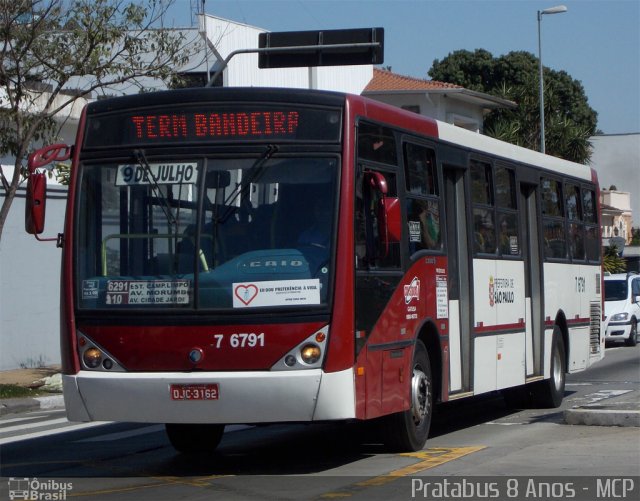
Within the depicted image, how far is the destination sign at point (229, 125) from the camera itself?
31.2 feet

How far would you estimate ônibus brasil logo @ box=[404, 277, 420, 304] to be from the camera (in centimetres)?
1055

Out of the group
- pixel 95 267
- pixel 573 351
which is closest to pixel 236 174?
pixel 95 267

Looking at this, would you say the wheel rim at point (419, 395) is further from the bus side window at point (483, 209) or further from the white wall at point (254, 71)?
the white wall at point (254, 71)

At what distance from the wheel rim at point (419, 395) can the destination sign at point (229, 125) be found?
2.60 m

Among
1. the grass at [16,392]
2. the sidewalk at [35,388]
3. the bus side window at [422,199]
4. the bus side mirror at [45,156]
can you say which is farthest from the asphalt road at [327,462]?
the grass at [16,392]

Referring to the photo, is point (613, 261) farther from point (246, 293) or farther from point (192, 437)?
point (246, 293)

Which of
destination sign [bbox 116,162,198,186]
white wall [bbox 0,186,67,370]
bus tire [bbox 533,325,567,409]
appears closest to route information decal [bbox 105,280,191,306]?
destination sign [bbox 116,162,198,186]

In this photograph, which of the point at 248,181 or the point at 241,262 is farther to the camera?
the point at 248,181

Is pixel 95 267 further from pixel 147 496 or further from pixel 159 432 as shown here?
pixel 159 432

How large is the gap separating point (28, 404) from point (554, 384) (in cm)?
803

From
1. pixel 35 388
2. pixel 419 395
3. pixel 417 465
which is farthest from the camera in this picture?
pixel 35 388

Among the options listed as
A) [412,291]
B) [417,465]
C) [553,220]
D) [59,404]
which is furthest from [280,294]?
[59,404]

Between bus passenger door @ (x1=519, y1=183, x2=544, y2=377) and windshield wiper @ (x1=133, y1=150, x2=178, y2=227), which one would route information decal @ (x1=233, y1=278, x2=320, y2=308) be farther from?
bus passenger door @ (x1=519, y1=183, x2=544, y2=377)

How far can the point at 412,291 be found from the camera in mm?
10711
